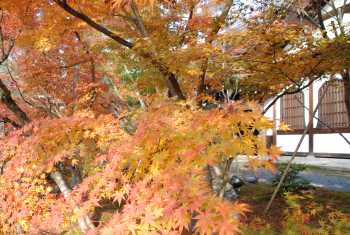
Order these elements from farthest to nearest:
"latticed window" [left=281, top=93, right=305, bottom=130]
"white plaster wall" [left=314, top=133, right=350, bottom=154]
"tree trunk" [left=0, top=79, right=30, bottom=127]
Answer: "latticed window" [left=281, top=93, right=305, bottom=130], "white plaster wall" [left=314, top=133, right=350, bottom=154], "tree trunk" [left=0, top=79, right=30, bottom=127]

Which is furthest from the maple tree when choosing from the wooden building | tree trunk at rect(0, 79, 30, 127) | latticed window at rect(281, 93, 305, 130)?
latticed window at rect(281, 93, 305, 130)

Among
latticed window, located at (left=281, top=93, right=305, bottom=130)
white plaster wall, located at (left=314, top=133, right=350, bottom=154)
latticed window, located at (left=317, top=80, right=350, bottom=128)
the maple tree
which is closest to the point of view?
the maple tree

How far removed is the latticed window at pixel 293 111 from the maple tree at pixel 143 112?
9.15 meters

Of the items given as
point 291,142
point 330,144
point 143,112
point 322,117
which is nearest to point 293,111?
point 291,142

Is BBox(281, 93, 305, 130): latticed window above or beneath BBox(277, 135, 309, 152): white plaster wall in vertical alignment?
above

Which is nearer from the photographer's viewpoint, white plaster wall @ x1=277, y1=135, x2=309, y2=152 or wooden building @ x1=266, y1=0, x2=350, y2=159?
wooden building @ x1=266, y1=0, x2=350, y2=159

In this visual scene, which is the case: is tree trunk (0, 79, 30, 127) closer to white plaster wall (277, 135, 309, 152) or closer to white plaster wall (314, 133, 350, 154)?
white plaster wall (314, 133, 350, 154)

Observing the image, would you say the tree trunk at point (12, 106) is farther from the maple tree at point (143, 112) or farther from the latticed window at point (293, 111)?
the latticed window at point (293, 111)

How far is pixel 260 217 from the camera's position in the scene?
296 inches

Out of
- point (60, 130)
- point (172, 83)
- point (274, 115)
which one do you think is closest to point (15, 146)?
point (60, 130)

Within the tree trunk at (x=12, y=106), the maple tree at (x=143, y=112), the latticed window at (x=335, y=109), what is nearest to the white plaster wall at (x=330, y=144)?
the latticed window at (x=335, y=109)

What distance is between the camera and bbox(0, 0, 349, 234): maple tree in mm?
3004

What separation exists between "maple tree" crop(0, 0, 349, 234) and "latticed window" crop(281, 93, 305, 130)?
9155 mm

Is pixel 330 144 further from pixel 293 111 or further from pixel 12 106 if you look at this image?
pixel 12 106
